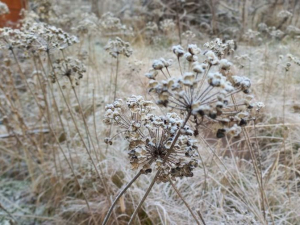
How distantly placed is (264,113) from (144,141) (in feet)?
6.91

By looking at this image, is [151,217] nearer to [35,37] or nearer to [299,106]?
[35,37]

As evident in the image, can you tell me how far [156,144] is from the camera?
0.78 m

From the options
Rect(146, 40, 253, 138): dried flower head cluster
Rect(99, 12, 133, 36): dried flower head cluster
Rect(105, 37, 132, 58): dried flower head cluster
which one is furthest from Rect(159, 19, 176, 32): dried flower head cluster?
Rect(146, 40, 253, 138): dried flower head cluster

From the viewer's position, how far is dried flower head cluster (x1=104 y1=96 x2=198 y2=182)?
2.43 feet

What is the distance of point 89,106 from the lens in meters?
3.27

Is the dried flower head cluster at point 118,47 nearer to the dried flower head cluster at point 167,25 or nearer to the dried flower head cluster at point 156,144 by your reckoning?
the dried flower head cluster at point 156,144

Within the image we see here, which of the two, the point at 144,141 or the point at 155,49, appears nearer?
the point at 144,141

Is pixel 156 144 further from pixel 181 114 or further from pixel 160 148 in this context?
pixel 181 114

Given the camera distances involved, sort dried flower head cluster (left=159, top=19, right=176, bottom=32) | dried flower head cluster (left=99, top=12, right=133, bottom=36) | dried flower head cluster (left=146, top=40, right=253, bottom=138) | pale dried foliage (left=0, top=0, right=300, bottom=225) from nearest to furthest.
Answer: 1. dried flower head cluster (left=146, top=40, right=253, bottom=138)
2. pale dried foliage (left=0, top=0, right=300, bottom=225)
3. dried flower head cluster (left=99, top=12, right=133, bottom=36)
4. dried flower head cluster (left=159, top=19, right=176, bottom=32)

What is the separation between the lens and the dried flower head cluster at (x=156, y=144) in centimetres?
74

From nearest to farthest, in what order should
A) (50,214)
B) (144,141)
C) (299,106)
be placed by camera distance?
(144,141)
(50,214)
(299,106)

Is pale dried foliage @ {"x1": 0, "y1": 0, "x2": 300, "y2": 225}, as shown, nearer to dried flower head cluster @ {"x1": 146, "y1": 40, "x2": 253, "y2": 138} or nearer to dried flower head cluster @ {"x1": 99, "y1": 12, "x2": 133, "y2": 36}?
dried flower head cluster @ {"x1": 146, "y1": 40, "x2": 253, "y2": 138}

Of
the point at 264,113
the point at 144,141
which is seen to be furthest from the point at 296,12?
the point at 144,141

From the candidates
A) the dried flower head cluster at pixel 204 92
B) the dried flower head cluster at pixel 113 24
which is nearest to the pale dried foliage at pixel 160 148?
the dried flower head cluster at pixel 204 92
